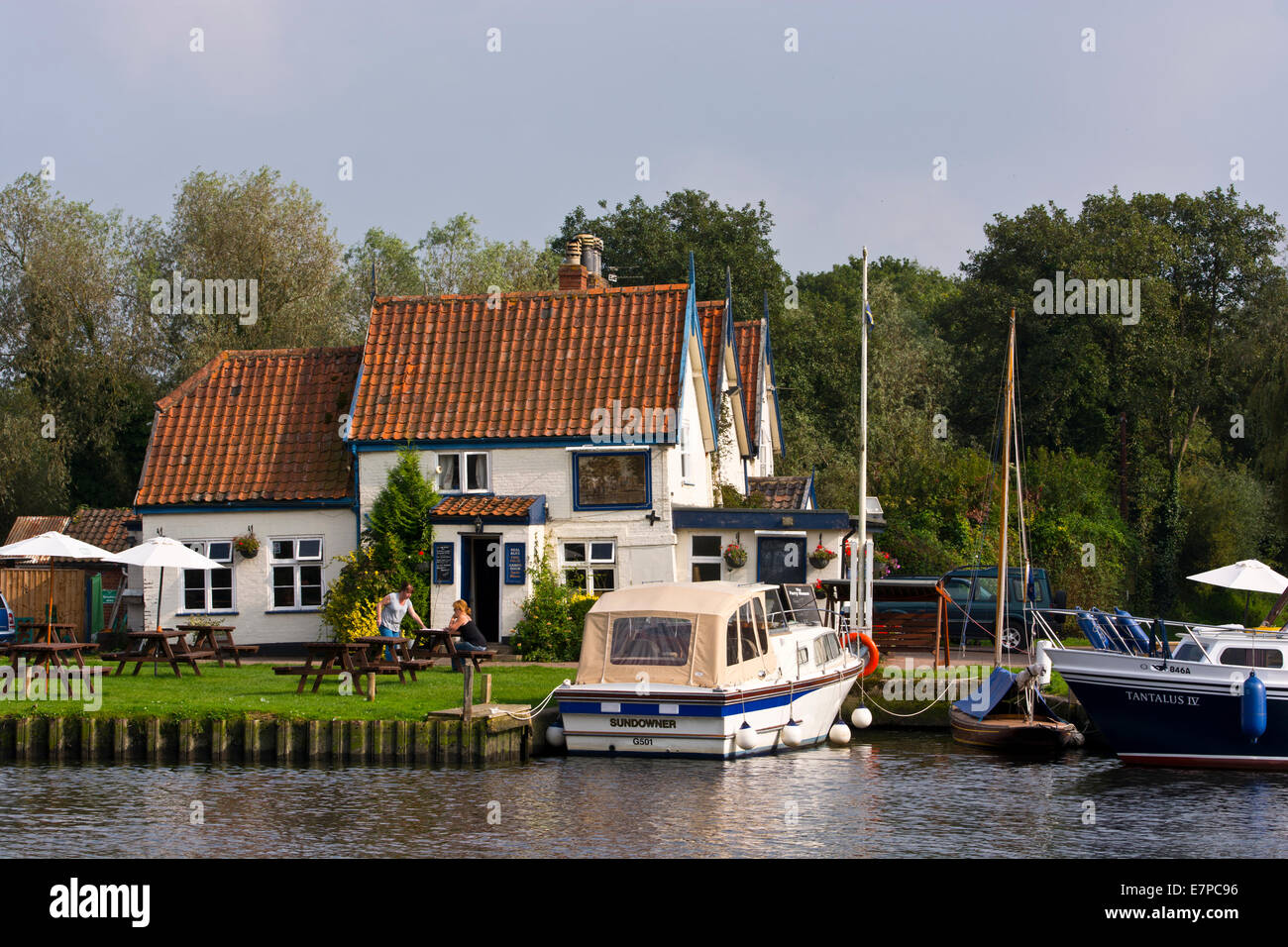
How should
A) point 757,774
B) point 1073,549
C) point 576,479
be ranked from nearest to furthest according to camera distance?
1. point 757,774
2. point 576,479
3. point 1073,549

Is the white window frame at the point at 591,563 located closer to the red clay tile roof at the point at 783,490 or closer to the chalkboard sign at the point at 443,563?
the chalkboard sign at the point at 443,563

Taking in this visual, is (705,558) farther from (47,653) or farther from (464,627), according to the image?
(47,653)

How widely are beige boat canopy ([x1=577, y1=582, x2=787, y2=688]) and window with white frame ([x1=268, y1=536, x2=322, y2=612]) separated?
12.0 metres

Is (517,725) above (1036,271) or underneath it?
underneath

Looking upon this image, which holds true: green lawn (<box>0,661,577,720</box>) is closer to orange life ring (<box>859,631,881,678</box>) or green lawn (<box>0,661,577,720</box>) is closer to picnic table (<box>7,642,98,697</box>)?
picnic table (<box>7,642,98,697</box>)

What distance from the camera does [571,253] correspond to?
39312mm

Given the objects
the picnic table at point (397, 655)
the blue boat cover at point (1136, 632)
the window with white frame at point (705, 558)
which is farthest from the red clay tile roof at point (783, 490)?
the blue boat cover at point (1136, 632)

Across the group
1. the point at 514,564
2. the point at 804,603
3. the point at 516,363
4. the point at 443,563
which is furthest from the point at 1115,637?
the point at 516,363

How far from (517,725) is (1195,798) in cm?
988

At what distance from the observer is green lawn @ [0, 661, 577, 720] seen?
871 inches

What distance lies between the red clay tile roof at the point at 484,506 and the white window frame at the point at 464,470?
47 centimetres

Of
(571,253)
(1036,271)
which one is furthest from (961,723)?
(1036,271)
